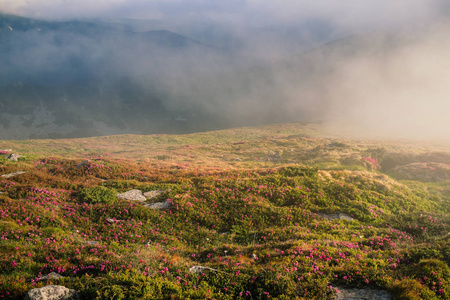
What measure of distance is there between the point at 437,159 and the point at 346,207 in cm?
3201

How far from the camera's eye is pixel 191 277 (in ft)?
25.4

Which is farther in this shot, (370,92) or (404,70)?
(404,70)

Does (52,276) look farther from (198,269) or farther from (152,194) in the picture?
(152,194)

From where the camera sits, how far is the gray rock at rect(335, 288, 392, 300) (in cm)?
719

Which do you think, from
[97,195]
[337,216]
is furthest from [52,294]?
[337,216]

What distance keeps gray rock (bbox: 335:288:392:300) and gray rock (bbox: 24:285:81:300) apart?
25.6 feet

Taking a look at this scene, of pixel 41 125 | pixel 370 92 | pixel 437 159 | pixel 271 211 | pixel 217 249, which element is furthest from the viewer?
pixel 370 92

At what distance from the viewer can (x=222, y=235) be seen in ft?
39.4

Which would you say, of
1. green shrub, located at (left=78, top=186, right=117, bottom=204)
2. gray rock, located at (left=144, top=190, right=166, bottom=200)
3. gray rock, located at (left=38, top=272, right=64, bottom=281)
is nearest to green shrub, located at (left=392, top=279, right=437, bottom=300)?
gray rock, located at (left=38, top=272, right=64, bottom=281)

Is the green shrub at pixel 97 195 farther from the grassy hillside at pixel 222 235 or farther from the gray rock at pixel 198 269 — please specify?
the gray rock at pixel 198 269

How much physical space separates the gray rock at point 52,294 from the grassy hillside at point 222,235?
33 centimetres

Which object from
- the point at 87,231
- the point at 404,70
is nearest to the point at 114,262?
the point at 87,231

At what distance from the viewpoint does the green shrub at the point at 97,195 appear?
1422cm

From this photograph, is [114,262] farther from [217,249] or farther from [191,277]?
[217,249]
